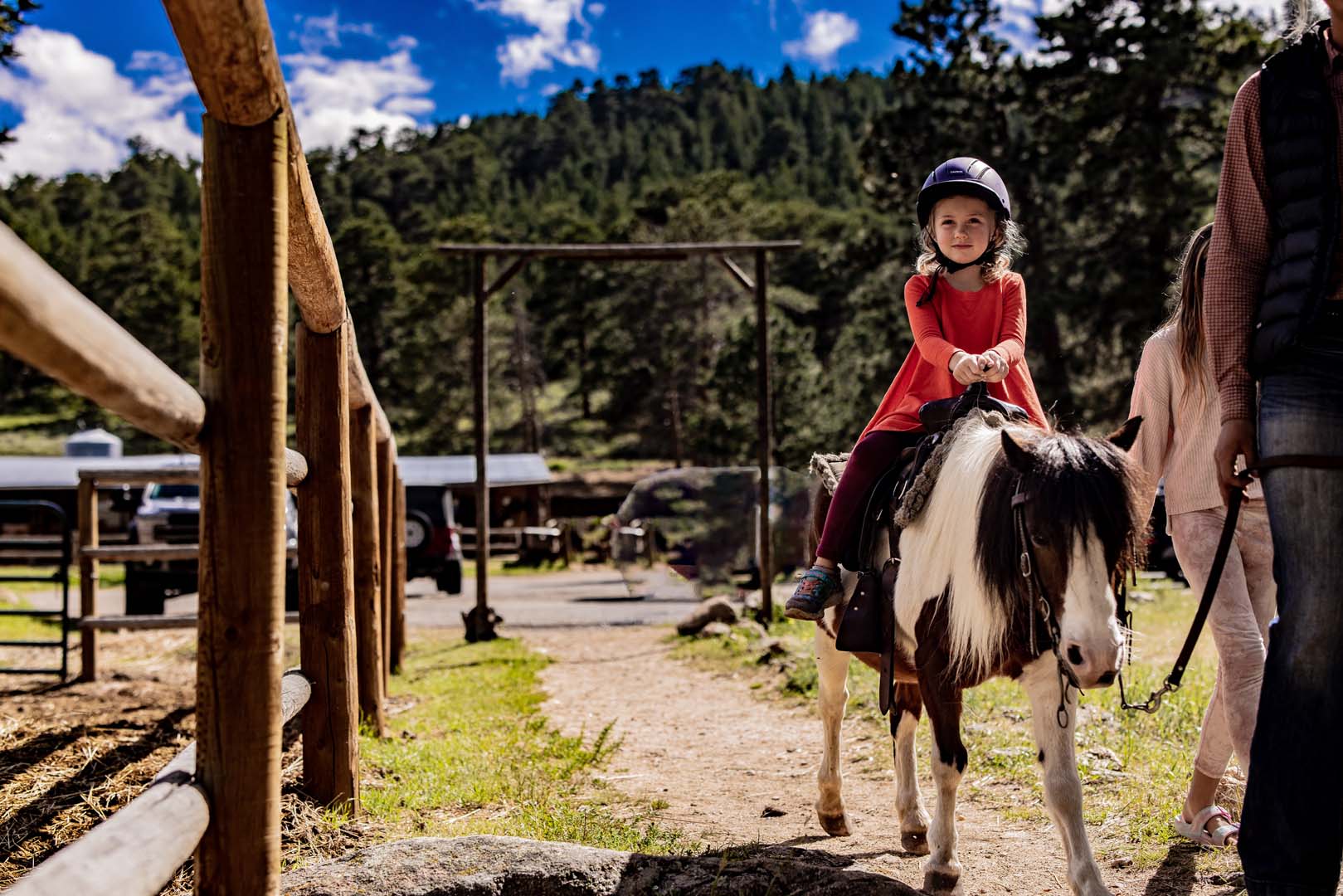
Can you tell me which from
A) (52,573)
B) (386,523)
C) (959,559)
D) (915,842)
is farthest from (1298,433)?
(52,573)

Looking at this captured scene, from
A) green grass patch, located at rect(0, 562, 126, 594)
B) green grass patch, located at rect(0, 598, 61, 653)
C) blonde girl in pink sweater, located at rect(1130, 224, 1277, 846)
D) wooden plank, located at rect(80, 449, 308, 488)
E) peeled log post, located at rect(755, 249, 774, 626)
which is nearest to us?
blonde girl in pink sweater, located at rect(1130, 224, 1277, 846)

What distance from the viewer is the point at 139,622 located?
7328 mm

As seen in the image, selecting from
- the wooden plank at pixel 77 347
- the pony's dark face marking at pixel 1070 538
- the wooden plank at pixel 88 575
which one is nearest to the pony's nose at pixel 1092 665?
the pony's dark face marking at pixel 1070 538

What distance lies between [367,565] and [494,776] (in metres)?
1.44

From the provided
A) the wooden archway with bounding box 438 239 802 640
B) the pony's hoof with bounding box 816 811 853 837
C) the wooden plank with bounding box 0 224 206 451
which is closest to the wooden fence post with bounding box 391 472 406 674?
the wooden archway with bounding box 438 239 802 640

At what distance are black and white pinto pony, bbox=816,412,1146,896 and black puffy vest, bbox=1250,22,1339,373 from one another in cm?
62

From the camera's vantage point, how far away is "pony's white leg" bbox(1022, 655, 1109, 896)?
3049 millimetres

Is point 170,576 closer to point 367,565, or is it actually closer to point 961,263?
point 367,565

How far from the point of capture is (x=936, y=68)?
93.2 ft

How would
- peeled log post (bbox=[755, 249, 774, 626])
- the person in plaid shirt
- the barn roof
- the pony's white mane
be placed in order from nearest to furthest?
1. the person in plaid shirt
2. the pony's white mane
3. peeled log post (bbox=[755, 249, 774, 626])
4. the barn roof

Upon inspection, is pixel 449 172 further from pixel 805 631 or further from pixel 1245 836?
pixel 1245 836

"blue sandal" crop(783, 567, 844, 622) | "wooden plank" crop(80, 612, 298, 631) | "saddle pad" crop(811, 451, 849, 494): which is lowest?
"wooden plank" crop(80, 612, 298, 631)

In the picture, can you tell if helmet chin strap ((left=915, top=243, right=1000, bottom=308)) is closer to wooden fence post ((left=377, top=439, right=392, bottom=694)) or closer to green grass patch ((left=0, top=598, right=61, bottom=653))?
wooden fence post ((left=377, top=439, right=392, bottom=694))

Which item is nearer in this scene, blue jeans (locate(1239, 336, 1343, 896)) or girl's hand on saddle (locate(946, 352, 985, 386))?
blue jeans (locate(1239, 336, 1343, 896))
